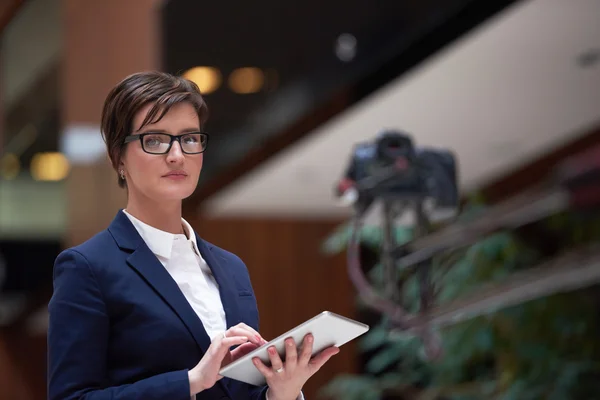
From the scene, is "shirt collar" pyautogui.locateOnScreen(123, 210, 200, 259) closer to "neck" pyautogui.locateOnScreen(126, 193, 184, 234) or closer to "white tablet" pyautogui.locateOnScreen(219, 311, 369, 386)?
"neck" pyautogui.locateOnScreen(126, 193, 184, 234)

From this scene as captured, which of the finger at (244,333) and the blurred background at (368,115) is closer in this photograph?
the finger at (244,333)

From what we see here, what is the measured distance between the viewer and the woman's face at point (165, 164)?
3.07 ft

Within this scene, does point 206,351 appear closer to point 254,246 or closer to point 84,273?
point 84,273

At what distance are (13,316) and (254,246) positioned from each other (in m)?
2.11

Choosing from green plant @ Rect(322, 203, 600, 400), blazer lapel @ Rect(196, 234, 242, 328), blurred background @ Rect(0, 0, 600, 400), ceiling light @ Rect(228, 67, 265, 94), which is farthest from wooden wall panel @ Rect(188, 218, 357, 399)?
blazer lapel @ Rect(196, 234, 242, 328)

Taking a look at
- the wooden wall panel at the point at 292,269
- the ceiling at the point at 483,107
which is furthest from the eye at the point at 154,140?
the wooden wall panel at the point at 292,269

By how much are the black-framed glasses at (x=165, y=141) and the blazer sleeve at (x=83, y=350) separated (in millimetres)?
130

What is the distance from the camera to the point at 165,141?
946 mm

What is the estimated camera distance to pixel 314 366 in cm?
91

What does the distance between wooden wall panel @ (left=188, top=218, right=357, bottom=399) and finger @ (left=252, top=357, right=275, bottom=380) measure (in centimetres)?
712

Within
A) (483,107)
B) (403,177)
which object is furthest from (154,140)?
(483,107)

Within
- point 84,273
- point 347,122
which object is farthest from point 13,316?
point 84,273

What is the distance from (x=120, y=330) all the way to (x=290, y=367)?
0.17m

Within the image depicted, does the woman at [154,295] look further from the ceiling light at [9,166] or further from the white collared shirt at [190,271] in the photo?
the ceiling light at [9,166]
